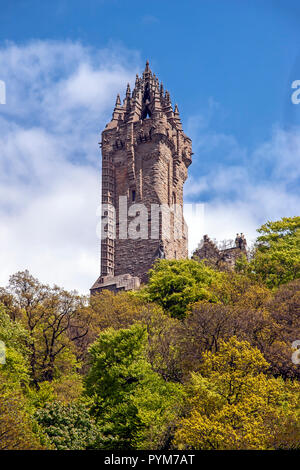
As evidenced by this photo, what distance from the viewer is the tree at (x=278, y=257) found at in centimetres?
4884

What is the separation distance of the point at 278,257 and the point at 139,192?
2068cm

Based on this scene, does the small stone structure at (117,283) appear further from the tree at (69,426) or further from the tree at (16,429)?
the tree at (16,429)

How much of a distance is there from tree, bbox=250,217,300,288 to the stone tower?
11.3 m

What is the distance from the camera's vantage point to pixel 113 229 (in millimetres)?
66625

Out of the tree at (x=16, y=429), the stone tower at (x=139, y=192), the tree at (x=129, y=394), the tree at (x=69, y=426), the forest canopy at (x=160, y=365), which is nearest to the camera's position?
the tree at (x=16, y=429)

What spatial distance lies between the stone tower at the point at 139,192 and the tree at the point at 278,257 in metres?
11.3

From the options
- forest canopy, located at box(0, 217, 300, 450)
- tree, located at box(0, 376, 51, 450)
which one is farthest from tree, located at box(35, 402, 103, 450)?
tree, located at box(0, 376, 51, 450)

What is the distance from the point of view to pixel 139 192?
6650 centimetres

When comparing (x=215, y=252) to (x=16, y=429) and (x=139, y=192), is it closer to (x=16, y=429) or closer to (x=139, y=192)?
(x=139, y=192)

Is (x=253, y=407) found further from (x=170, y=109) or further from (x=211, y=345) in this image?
(x=170, y=109)

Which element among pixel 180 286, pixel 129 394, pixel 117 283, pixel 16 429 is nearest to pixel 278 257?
pixel 180 286

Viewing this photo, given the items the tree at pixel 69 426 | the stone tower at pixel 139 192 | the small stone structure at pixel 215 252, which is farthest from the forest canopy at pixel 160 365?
the small stone structure at pixel 215 252
